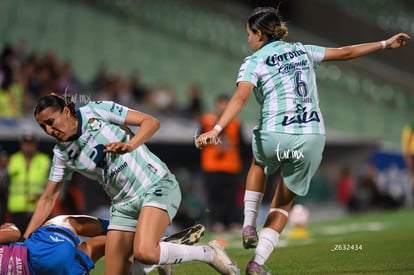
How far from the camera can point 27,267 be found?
25.2 ft

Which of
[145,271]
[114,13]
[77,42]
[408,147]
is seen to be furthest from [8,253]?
[114,13]

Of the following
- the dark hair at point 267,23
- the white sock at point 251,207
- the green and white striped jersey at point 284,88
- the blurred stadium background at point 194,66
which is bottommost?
the white sock at point 251,207

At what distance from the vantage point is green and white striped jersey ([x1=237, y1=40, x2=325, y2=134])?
7906 mm

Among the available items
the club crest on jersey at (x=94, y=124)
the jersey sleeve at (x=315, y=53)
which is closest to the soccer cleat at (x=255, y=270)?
the club crest on jersey at (x=94, y=124)

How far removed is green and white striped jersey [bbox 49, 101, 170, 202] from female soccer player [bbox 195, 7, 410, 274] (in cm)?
94

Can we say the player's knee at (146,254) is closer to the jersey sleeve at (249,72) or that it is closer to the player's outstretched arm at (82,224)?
the player's outstretched arm at (82,224)

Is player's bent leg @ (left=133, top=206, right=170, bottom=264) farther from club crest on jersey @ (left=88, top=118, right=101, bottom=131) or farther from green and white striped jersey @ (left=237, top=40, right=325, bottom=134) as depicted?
green and white striped jersey @ (left=237, top=40, right=325, bottom=134)

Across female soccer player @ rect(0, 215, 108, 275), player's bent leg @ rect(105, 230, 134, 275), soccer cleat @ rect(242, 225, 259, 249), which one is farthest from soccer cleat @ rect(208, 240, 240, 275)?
female soccer player @ rect(0, 215, 108, 275)

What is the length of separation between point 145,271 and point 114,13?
18.5m

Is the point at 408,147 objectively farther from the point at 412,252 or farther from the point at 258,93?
the point at 258,93

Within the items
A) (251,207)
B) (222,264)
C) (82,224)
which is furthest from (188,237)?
(82,224)

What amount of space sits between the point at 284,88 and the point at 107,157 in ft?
5.01

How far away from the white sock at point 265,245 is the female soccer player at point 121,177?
218 mm

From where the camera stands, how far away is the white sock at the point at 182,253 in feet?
24.5
